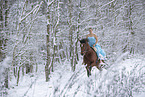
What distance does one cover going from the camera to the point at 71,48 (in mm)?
13266

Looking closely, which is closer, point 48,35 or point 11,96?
point 11,96

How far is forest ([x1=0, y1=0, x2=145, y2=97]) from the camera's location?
1.85 metres

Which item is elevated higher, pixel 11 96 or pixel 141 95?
pixel 11 96

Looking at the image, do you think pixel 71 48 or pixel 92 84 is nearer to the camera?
pixel 92 84

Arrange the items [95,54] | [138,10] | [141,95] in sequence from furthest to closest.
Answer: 1. [138,10]
2. [95,54]
3. [141,95]

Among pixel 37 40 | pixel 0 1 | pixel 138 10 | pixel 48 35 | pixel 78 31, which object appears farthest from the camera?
pixel 138 10

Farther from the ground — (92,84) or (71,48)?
(71,48)

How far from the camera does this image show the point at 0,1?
5.95m

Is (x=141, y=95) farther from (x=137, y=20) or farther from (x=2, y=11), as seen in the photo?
(x=137, y=20)

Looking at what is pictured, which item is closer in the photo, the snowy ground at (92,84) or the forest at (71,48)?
the snowy ground at (92,84)

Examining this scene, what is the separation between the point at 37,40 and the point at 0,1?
43.2ft

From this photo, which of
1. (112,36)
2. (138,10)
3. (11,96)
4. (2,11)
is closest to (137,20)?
(138,10)

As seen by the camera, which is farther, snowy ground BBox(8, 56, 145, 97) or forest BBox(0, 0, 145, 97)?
forest BBox(0, 0, 145, 97)

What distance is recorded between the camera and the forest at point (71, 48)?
1.85 m
